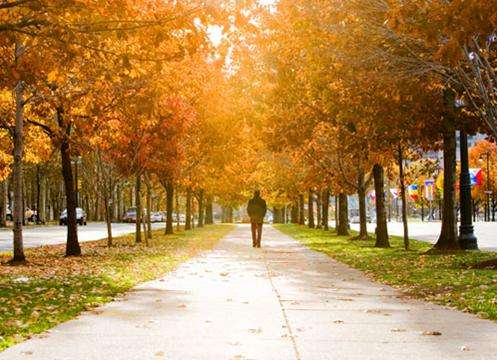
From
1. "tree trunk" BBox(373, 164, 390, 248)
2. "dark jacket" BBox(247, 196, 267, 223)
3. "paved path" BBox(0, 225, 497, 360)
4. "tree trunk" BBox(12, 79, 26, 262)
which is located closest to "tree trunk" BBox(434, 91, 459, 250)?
"tree trunk" BBox(373, 164, 390, 248)

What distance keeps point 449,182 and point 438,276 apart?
7481mm

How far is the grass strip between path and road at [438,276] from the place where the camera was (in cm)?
1030

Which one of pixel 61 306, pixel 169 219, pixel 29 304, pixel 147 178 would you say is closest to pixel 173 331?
pixel 61 306

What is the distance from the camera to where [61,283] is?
42.1 feet

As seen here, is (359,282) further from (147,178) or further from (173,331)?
(147,178)

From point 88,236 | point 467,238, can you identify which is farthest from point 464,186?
point 88,236

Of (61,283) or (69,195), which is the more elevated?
(69,195)

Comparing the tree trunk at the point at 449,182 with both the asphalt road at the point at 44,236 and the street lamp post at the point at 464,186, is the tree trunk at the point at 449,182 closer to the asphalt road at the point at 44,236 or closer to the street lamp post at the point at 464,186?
the street lamp post at the point at 464,186

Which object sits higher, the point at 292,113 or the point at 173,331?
the point at 292,113

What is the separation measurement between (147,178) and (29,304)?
80.5 ft

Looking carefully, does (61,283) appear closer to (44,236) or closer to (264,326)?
(264,326)

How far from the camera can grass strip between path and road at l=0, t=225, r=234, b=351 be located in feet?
27.6

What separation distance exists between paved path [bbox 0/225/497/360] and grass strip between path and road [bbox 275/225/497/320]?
1.63 ft

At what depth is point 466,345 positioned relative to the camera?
6.77 metres
